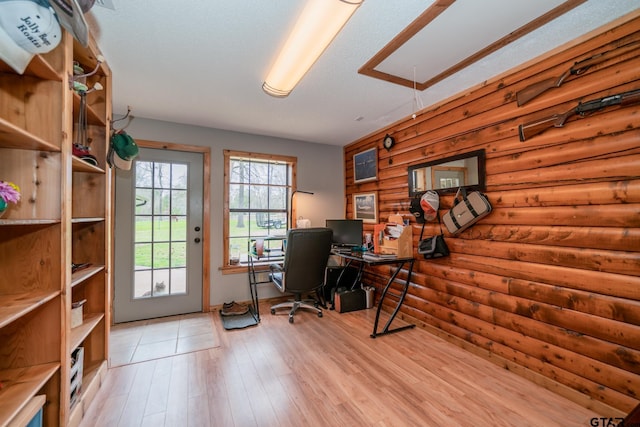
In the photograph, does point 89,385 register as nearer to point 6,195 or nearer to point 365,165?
point 6,195

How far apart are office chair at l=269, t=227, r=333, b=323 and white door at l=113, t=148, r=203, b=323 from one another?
1.16 meters

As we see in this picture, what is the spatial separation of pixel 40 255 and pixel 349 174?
3.67 meters

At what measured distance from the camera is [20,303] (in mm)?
1167

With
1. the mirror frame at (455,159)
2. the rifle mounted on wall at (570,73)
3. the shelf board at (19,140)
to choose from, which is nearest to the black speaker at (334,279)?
the mirror frame at (455,159)

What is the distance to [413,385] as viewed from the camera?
191 cm

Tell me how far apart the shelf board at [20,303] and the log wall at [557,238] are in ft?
9.52

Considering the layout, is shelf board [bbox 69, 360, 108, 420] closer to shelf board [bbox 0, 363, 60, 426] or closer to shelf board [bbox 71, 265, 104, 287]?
shelf board [bbox 0, 363, 60, 426]

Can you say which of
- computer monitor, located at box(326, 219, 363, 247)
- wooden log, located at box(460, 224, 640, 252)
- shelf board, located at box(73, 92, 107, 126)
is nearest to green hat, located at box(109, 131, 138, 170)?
shelf board, located at box(73, 92, 107, 126)

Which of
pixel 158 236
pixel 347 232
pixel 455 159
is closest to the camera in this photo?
pixel 455 159

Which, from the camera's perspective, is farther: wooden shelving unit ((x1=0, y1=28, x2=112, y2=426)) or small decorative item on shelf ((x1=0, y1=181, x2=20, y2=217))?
wooden shelving unit ((x1=0, y1=28, x2=112, y2=426))

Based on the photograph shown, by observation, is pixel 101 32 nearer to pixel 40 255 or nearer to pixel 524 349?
pixel 40 255

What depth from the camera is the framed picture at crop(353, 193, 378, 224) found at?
149 inches

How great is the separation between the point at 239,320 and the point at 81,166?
7.11 ft

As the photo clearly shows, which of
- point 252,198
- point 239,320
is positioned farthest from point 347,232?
point 239,320
